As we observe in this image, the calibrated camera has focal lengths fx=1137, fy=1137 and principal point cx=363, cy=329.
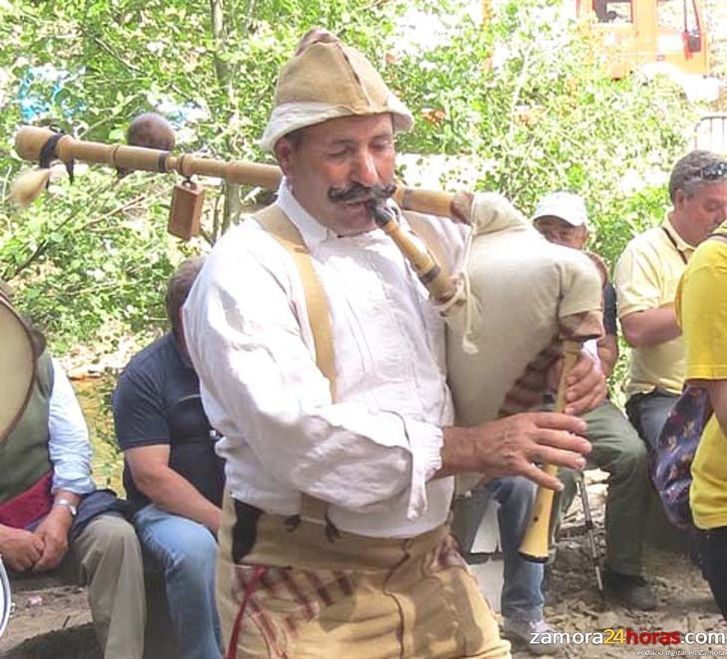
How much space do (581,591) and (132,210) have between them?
2.77m

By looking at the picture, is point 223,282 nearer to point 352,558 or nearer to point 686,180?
point 352,558

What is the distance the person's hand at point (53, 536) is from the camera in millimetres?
3666

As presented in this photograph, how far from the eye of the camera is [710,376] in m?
2.57

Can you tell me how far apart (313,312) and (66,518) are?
78.7 inches

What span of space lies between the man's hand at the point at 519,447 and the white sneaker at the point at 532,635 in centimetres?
241

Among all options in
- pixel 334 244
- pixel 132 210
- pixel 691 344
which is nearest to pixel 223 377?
pixel 334 244

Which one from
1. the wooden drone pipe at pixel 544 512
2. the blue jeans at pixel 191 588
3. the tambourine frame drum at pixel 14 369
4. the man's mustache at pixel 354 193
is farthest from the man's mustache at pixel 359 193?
the blue jeans at pixel 191 588

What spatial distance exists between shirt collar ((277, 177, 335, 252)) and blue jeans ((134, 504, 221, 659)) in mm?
1634

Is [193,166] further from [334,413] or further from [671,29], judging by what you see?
[671,29]

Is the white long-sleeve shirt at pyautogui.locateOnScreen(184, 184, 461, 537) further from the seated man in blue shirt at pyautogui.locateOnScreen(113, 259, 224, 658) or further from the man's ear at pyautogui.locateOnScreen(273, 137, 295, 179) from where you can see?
the seated man in blue shirt at pyautogui.locateOnScreen(113, 259, 224, 658)

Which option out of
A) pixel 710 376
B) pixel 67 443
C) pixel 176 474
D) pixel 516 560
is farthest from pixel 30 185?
pixel 516 560

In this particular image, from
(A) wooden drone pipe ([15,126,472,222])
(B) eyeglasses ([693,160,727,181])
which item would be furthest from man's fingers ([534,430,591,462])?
(B) eyeglasses ([693,160,727,181])

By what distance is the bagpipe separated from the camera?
6.89 ft

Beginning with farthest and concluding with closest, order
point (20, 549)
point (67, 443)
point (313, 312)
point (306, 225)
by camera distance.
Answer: point (67, 443)
point (20, 549)
point (306, 225)
point (313, 312)
